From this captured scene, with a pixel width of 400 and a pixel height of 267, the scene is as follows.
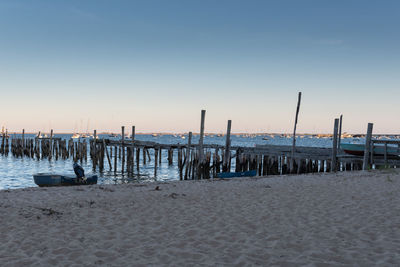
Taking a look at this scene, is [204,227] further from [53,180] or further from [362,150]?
[362,150]

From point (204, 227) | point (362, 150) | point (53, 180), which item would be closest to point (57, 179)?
point (53, 180)

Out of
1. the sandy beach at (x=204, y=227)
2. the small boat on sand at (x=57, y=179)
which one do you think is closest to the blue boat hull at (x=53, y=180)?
the small boat on sand at (x=57, y=179)

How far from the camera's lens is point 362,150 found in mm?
22109

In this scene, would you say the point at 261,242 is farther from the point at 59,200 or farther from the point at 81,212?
the point at 59,200

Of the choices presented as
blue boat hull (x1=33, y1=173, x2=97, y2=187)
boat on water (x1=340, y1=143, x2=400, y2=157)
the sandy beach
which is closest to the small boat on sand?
blue boat hull (x1=33, y1=173, x2=97, y2=187)

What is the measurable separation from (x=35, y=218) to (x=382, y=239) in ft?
26.1

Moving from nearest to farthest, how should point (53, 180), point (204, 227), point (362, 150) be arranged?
point (204, 227) < point (53, 180) < point (362, 150)

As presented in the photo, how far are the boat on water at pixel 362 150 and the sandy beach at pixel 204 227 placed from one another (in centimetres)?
757

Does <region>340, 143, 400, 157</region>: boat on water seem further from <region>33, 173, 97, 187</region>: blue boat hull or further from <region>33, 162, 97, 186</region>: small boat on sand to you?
<region>33, 173, 97, 187</region>: blue boat hull

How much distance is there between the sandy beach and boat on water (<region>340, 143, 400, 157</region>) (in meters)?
7.57

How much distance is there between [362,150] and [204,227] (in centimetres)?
1779

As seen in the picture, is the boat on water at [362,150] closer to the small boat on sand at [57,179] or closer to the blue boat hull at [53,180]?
the small boat on sand at [57,179]

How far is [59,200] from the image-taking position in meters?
11.1

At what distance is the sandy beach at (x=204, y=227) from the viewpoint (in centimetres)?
581
